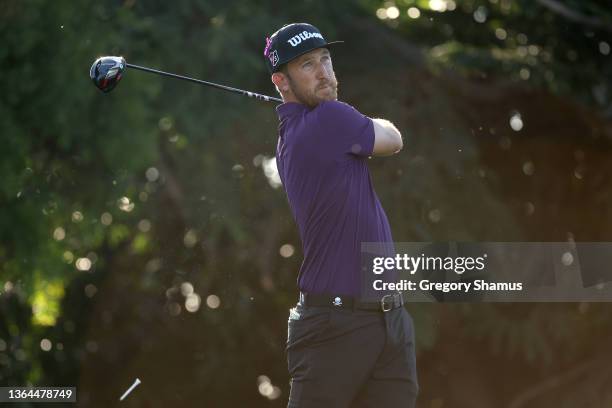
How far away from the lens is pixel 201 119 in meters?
11.7

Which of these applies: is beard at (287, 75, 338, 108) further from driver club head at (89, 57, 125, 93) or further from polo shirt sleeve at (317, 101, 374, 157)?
driver club head at (89, 57, 125, 93)

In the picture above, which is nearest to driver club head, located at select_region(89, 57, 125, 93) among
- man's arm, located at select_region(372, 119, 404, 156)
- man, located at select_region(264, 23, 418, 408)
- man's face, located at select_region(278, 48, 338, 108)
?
man's face, located at select_region(278, 48, 338, 108)

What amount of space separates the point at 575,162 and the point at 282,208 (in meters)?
3.00

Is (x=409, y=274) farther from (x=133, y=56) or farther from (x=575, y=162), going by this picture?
(x=575, y=162)

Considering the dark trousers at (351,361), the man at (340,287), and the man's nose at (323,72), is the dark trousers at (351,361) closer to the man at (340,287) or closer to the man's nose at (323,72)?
the man at (340,287)

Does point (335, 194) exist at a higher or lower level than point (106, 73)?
lower

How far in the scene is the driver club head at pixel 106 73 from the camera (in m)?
5.28

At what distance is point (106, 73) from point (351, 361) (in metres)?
1.89

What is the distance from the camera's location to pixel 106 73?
17.4 feet

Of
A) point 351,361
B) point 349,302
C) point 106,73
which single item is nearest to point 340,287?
point 349,302

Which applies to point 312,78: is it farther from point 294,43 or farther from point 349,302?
point 349,302

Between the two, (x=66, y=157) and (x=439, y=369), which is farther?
(x=439, y=369)

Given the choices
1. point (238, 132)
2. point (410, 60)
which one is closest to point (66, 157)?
point (238, 132)

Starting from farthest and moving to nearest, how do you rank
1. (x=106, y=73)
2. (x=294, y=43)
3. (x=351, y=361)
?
(x=106, y=73)
(x=294, y=43)
(x=351, y=361)
